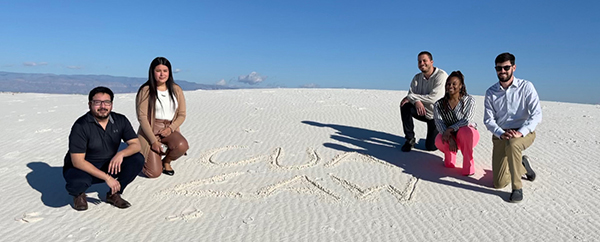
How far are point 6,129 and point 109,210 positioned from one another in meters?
6.17

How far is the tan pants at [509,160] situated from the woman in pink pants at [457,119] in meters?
0.38

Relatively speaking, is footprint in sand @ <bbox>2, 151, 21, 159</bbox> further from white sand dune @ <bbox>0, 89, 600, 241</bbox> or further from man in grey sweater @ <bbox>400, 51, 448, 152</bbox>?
man in grey sweater @ <bbox>400, 51, 448, 152</bbox>

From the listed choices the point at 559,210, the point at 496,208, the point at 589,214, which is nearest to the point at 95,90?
the point at 496,208

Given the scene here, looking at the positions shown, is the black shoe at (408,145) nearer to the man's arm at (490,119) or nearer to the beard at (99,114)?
the man's arm at (490,119)

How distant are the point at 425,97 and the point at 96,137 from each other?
4853mm

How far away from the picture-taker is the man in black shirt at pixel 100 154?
361 centimetres

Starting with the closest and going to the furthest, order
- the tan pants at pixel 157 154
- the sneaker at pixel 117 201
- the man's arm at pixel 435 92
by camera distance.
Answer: the sneaker at pixel 117 201, the tan pants at pixel 157 154, the man's arm at pixel 435 92

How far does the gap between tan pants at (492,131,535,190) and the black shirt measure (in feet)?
13.7

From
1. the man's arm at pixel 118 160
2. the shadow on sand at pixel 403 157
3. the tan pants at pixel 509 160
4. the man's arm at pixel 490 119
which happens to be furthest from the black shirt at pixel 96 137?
the tan pants at pixel 509 160

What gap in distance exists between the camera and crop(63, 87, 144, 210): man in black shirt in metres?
3.61

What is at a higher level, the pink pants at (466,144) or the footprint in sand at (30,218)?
the pink pants at (466,144)

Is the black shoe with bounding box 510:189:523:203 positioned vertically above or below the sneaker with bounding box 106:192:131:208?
above

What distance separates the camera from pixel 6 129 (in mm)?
8164

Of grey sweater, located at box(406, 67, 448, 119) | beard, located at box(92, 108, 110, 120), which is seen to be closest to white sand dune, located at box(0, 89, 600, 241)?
grey sweater, located at box(406, 67, 448, 119)
